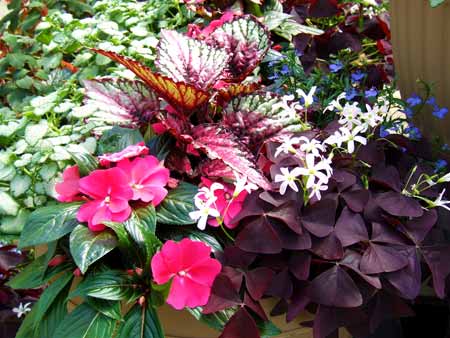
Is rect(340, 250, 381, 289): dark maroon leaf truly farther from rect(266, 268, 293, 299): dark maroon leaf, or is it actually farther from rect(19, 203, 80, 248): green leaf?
rect(19, 203, 80, 248): green leaf

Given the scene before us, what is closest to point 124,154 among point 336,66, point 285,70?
point 285,70

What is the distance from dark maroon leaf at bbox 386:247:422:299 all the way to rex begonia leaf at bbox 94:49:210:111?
50 centimetres

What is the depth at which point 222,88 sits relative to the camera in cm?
146

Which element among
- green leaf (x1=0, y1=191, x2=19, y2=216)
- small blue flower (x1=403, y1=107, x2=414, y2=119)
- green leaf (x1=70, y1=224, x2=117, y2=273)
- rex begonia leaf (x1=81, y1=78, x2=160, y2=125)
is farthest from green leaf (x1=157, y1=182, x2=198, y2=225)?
small blue flower (x1=403, y1=107, x2=414, y2=119)

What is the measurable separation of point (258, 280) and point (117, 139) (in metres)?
0.45

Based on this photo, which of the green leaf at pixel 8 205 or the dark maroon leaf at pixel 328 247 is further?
the green leaf at pixel 8 205

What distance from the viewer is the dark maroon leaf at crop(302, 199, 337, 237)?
3.85ft

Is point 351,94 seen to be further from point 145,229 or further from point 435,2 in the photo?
point 145,229

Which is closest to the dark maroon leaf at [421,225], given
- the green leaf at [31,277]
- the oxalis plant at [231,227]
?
the oxalis plant at [231,227]

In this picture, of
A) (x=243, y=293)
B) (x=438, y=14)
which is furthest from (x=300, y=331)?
(x=438, y=14)

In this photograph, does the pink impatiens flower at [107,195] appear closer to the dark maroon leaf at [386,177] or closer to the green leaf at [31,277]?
the green leaf at [31,277]

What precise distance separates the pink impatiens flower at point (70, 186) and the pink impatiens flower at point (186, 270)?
0.24 m

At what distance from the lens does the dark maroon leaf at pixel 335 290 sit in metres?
1.12

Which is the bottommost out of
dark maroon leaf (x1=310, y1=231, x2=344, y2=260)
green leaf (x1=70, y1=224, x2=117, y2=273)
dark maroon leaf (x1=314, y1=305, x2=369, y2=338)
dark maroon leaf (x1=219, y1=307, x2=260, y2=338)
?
dark maroon leaf (x1=314, y1=305, x2=369, y2=338)
